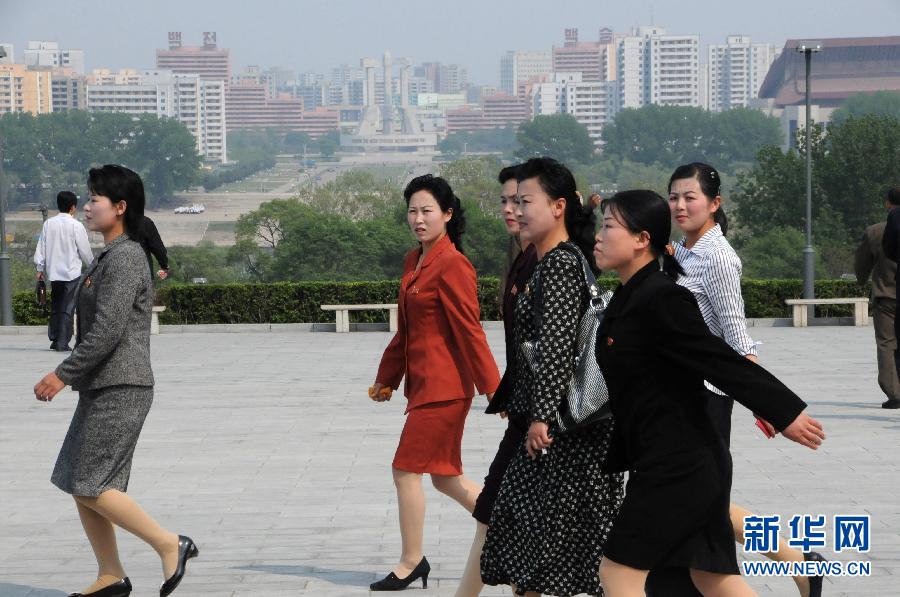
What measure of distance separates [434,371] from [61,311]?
960 cm

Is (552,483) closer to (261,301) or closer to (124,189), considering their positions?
(124,189)

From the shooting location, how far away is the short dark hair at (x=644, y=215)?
335cm

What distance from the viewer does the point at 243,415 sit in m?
9.37

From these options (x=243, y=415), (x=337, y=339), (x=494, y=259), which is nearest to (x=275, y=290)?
(x=337, y=339)

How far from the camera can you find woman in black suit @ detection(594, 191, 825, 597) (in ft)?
10.3

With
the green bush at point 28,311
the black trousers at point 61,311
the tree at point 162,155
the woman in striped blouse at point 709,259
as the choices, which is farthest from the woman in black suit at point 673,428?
the tree at point 162,155

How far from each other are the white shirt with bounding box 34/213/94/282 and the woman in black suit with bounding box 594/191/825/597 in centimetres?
1037

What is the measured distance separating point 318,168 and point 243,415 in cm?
18546

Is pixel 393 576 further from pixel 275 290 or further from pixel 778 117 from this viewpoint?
pixel 778 117

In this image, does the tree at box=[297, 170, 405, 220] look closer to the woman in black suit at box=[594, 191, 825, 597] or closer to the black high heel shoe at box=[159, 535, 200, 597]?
the black high heel shoe at box=[159, 535, 200, 597]

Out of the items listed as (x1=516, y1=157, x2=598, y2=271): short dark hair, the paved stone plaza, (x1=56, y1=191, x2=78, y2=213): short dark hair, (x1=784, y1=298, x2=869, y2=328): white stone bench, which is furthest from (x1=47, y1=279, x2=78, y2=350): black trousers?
(x1=516, y1=157, x2=598, y2=271): short dark hair

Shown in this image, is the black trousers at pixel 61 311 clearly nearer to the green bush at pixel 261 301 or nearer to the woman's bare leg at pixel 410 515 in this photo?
the green bush at pixel 261 301

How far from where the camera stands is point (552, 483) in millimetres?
3762

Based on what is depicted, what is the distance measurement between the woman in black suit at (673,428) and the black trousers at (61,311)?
1053cm
